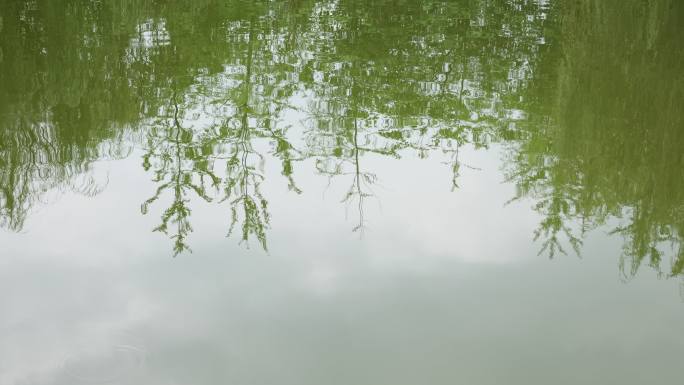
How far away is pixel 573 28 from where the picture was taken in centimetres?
564

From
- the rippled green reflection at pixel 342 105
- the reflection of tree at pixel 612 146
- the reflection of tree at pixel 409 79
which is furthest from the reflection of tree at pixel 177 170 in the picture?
the reflection of tree at pixel 612 146

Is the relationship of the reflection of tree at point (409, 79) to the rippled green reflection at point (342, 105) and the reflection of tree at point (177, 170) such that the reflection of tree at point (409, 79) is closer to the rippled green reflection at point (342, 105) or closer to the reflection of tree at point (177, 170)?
the rippled green reflection at point (342, 105)

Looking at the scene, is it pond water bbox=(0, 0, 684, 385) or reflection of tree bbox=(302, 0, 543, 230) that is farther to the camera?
reflection of tree bbox=(302, 0, 543, 230)

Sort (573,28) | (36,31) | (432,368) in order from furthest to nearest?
(573,28) < (36,31) < (432,368)

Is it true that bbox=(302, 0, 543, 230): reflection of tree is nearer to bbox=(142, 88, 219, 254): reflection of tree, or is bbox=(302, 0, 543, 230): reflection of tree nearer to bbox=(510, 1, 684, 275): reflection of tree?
bbox=(510, 1, 684, 275): reflection of tree

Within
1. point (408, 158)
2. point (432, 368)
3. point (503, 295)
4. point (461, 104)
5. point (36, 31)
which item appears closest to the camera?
point (432, 368)

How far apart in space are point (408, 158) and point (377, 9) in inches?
127

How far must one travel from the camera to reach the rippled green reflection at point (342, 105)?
122 inches

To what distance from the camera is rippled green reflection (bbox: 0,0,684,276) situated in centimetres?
310

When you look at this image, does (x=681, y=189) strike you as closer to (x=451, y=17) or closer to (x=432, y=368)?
(x=432, y=368)

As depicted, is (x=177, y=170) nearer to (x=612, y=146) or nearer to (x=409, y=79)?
(x=409, y=79)

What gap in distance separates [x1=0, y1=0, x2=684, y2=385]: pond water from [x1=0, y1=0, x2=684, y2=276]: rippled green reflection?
0.7 inches

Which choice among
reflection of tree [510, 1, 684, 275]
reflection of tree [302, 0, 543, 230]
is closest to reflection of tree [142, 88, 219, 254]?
reflection of tree [302, 0, 543, 230]

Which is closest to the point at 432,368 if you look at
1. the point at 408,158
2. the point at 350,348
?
the point at 350,348
